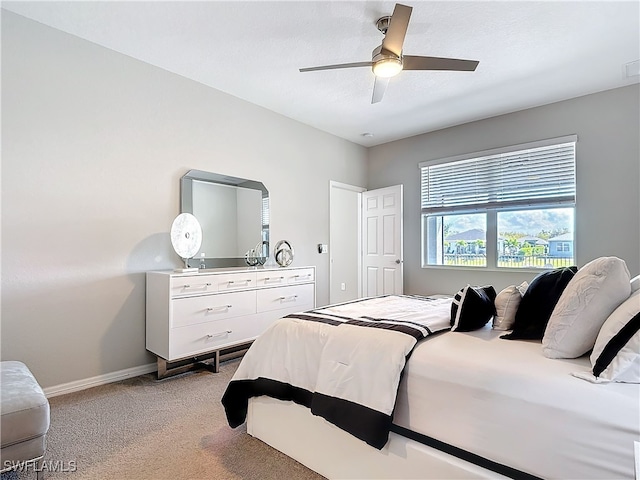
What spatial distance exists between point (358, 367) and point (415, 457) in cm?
39

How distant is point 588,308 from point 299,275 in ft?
9.30

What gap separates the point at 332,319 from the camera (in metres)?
1.88

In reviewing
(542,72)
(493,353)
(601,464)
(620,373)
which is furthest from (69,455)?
(542,72)

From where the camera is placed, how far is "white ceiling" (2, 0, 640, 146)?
2.38 metres

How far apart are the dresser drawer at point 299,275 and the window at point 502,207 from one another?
72.1 inches

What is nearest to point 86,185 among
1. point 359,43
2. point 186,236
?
point 186,236

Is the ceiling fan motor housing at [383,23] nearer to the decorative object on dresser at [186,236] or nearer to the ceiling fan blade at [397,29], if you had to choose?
the ceiling fan blade at [397,29]

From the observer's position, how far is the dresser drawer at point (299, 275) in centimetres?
372

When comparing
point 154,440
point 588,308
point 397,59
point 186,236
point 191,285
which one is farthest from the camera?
point 186,236

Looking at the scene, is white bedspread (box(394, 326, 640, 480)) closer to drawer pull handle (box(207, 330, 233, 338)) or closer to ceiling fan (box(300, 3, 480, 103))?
ceiling fan (box(300, 3, 480, 103))

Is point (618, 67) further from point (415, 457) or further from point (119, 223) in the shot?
point (119, 223)

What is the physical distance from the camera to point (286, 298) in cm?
368

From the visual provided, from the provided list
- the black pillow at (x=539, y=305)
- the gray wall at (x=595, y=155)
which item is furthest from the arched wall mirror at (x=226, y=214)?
the black pillow at (x=539, y=305)

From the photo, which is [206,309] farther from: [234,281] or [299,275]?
[299,275]
